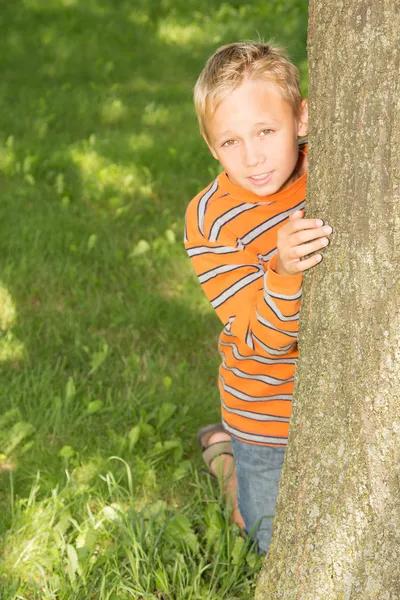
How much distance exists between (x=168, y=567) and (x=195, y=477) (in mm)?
548

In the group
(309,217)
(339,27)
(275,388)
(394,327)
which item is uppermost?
(339,27)

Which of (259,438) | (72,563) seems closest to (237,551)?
(259,438)

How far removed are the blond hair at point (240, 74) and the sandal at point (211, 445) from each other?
1149mm

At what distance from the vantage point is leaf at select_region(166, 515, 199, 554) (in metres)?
2.33

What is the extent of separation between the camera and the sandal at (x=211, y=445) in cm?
281

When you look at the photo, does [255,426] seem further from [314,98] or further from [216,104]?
[314,98]

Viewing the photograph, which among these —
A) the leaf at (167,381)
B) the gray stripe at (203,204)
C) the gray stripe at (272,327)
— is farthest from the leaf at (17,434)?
the gray stripe at (272,327)

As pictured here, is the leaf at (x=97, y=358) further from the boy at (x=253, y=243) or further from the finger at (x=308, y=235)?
the finger at (x=308, y=235)

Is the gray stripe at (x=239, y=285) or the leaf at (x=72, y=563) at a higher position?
the gray stripe at (x=239, y=285)

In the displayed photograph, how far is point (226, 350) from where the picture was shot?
2.51 meters

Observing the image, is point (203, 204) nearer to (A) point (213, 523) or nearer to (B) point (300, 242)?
(B) point (300, 242)

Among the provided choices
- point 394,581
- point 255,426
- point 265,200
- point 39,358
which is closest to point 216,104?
point 265,200

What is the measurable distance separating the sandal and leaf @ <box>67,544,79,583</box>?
69cm

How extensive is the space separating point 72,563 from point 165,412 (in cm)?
88
